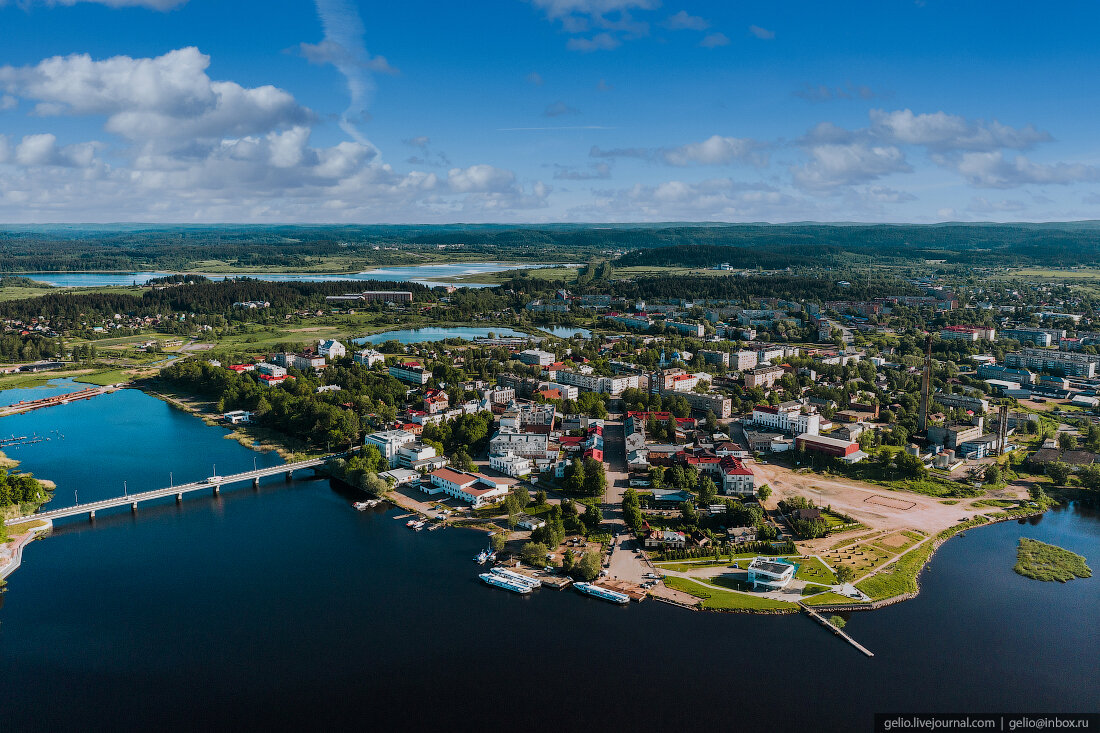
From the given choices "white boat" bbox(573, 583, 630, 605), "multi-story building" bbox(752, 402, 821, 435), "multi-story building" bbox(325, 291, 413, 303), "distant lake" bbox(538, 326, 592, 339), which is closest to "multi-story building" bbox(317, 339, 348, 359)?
"distant lake" bbox(538, 326, 592, 339)

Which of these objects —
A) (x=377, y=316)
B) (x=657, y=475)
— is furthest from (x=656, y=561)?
(x=377, y=316)

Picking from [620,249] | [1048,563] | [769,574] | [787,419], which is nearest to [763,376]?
[787,419]

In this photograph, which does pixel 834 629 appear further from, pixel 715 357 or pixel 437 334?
pixel 437 334

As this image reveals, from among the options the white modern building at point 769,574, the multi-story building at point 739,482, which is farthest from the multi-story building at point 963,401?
the white modern building at point 769,574

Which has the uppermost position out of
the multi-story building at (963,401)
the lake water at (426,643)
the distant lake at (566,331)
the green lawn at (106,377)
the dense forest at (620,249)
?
the dense forest at (620,249)

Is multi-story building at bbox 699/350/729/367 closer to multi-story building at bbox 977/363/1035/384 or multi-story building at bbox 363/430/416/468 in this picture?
multi-story building at bbox 977/363/1035/384

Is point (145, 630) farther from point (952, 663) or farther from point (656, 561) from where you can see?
point (952, 663)

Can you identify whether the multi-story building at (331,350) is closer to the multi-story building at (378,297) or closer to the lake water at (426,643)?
the lake water at (426,643)
